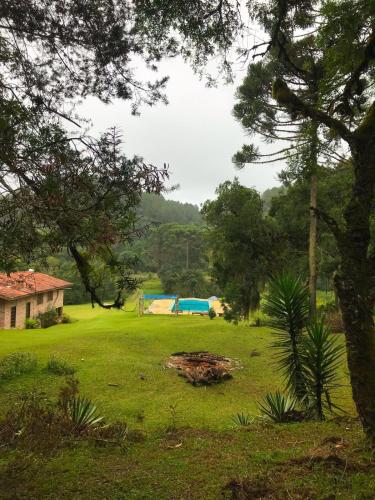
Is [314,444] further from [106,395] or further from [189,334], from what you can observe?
[189,334]

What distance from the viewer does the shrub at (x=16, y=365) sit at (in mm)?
10344

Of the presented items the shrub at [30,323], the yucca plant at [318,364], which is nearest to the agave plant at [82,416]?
the yucca plant at [318,364]

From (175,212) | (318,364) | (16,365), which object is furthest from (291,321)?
(175,212)

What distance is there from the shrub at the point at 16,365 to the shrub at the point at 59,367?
436 mm

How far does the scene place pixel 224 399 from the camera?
32.1ft

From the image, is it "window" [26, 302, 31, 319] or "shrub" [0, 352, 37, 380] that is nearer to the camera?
"shrub" [0, 352, 37, 380]

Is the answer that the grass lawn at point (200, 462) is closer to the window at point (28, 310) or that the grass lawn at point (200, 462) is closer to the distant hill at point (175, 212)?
the window at point (28, 310)

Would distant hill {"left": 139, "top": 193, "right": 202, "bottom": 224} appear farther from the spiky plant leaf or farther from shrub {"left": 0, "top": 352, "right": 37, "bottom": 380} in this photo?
the spiky plant leaf

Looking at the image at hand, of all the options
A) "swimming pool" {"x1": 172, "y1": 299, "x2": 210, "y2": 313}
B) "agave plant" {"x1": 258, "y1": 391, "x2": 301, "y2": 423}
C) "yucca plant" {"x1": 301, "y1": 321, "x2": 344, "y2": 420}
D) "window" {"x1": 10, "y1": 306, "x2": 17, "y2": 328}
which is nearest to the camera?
"yucca plant" {"x1": 301, "y1": 321, "x2": 344, "y2": 420}

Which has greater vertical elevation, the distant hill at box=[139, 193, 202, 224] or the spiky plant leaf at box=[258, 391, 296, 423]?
the distant hill at box=[139, 193, 202, 224]

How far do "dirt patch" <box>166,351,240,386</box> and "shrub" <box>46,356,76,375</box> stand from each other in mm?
3105

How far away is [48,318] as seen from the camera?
26.2 m

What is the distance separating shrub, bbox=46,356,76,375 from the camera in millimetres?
11062

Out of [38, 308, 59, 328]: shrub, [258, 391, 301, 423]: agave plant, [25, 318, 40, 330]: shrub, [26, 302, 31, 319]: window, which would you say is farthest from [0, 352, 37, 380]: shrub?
[26, 302, 31, 319]: window
